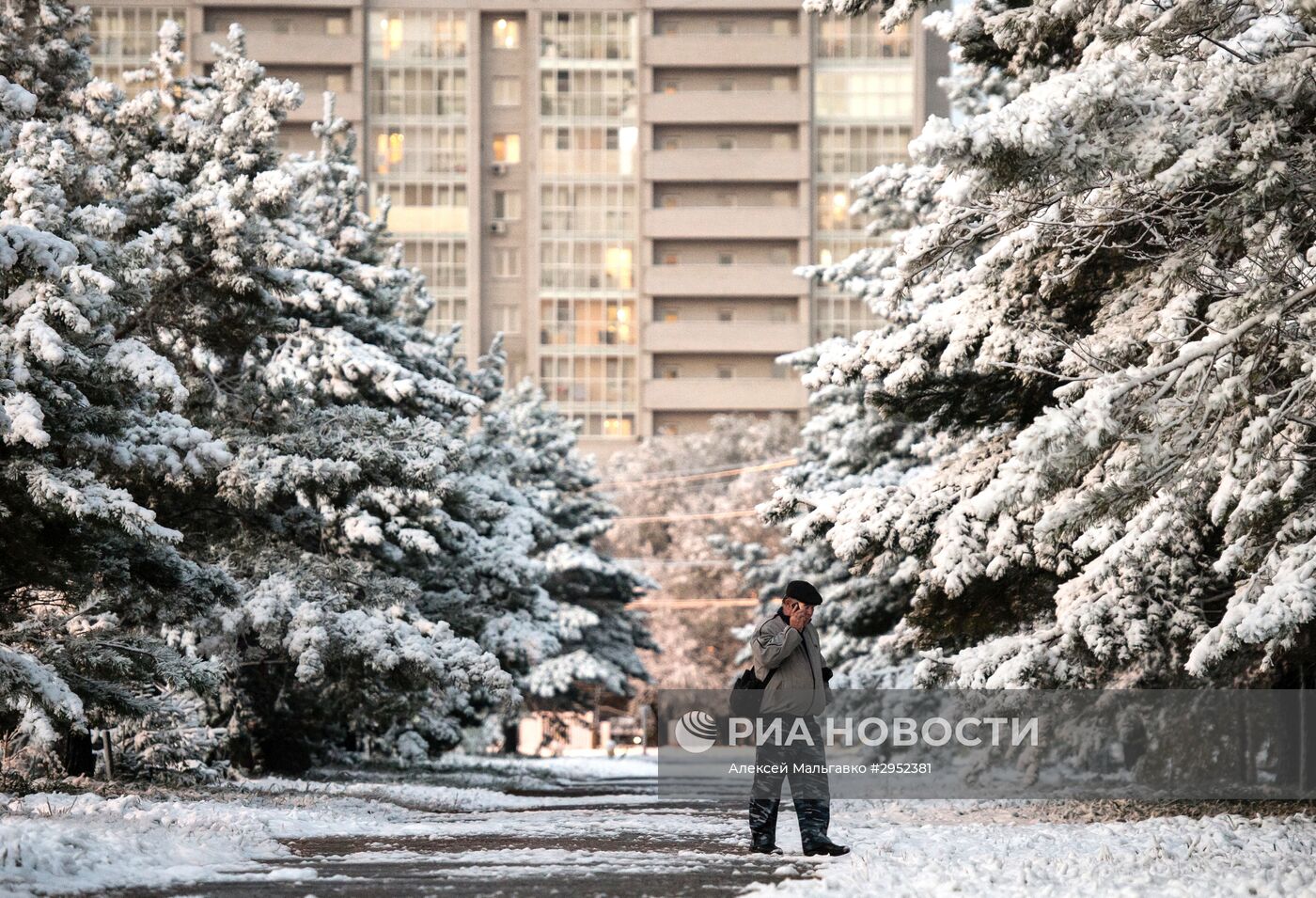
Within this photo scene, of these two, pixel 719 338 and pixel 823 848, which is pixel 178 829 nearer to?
pixel 823 848

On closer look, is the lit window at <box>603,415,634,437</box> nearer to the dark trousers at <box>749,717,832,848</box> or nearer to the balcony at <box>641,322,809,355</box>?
the balcony at <box>641,322,809,355</box>

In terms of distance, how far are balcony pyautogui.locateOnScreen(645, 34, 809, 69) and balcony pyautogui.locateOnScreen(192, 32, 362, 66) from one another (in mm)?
19589

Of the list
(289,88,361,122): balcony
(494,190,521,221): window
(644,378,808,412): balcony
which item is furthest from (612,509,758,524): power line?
(289,88,361,122): balcony

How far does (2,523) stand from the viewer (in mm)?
15180

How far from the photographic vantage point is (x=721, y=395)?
116 metres

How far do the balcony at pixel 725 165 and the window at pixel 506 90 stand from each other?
38.1 feet

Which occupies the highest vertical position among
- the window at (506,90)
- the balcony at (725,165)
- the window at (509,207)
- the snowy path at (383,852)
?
the window at (506,90)

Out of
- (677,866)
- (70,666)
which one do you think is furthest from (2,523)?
(677,866)

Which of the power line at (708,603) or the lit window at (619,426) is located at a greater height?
the lit window at (619,426)

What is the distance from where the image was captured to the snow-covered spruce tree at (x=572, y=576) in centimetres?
4700

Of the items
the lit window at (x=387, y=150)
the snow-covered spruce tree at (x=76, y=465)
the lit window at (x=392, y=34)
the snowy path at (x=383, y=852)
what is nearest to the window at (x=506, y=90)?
the lit window at (x=392, y=34)

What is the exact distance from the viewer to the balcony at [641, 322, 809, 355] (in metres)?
116

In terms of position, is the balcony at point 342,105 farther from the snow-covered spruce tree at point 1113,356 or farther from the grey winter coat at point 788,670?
the grey winter coat at point 788,670

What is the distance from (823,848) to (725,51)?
357 feet
